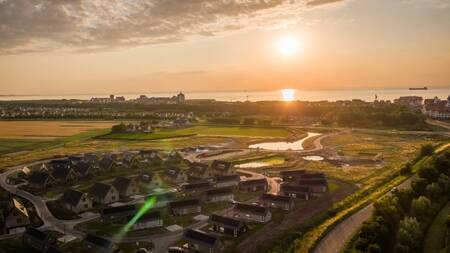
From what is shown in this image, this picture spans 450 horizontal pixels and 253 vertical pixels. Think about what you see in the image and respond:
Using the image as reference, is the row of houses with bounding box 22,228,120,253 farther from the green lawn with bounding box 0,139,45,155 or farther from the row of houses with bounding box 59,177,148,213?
the green lawn with bounding box 0,139,45,155

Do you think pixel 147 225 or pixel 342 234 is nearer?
pixel 342 234

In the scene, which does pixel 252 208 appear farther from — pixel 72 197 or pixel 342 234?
pixel 72 197

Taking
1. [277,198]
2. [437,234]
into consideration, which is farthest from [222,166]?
[437,234]

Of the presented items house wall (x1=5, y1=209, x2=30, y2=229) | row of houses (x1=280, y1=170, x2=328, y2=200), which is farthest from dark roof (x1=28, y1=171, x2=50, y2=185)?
row of houses (x1=280, y1=170, x2=328, y2=200)

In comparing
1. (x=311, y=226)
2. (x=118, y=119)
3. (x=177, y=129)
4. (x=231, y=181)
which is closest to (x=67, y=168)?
(x=231, y=181)

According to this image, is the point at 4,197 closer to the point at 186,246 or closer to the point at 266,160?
the point at 186,246

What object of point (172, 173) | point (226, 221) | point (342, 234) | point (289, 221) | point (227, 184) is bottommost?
point (289, 221)

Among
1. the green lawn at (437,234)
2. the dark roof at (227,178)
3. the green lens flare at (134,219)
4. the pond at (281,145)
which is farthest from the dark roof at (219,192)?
the pond at (281,145)

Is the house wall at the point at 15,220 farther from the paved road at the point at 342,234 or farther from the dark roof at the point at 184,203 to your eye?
the paved road at the point at 342,234

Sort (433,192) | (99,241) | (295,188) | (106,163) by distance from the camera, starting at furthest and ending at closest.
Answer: (106,163) → (295,188) → (433,192) → (99,241)
